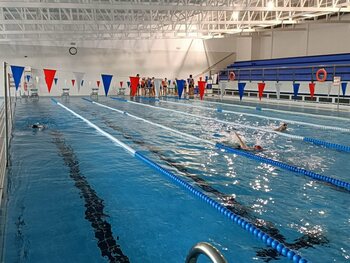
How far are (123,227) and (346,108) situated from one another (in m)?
11.7

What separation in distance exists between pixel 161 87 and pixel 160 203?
18777 mm

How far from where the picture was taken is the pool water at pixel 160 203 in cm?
244

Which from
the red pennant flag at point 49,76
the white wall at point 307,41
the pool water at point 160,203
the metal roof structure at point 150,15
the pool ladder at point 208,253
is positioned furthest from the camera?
the white wall at point 307,41

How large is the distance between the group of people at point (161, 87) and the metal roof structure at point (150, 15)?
2684 millimetres

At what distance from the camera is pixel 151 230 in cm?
272

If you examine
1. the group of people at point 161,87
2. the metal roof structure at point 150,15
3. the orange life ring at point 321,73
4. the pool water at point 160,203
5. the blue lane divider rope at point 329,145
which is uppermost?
the metal roof structure at point 150,15

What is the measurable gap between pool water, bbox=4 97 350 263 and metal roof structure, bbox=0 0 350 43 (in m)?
6.80

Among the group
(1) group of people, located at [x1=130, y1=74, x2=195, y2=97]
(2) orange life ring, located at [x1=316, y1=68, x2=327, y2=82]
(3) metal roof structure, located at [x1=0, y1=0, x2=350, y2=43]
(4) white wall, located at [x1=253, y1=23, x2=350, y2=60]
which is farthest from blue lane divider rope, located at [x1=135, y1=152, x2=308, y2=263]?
(1) group of people, located at [x1=130, y1=74, x2=195, y2=97]

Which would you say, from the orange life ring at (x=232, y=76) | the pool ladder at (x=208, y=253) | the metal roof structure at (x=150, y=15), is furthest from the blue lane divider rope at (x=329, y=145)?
the orange life ring at (x=232, y=76)

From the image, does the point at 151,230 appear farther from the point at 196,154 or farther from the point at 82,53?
the point at 82,53

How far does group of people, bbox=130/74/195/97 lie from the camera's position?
67.2 ft

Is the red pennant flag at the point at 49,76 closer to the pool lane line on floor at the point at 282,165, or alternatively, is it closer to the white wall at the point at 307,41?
the pool lane line on floor at the point at 282,165

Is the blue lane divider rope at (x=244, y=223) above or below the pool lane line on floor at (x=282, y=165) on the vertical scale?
below

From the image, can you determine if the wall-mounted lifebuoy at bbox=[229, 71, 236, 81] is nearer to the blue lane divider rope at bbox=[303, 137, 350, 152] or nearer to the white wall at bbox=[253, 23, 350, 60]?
the white wall at bbox=[253, 23, 350, 60]
